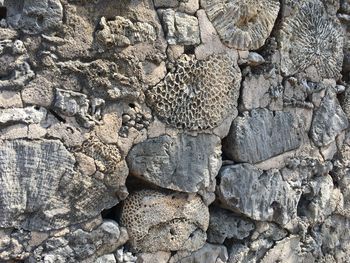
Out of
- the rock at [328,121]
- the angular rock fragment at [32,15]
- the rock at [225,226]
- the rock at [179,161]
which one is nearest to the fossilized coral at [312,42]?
the rock at [328,121]

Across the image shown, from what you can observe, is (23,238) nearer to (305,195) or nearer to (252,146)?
(252,146)

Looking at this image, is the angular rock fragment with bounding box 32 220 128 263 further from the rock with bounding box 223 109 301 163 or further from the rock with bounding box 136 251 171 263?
the rock with bounding box 223 109 301 163

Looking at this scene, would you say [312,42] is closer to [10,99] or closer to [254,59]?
[254,59]

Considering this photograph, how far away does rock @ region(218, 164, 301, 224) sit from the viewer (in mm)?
2238

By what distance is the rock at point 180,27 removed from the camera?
196cm

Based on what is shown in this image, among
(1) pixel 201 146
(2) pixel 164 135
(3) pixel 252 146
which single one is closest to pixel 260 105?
(3) pixel 252 146

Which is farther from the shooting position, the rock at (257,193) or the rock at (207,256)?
the rock at (257,193)

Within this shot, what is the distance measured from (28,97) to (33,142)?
0.50ft

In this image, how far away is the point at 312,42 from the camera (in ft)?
8.52

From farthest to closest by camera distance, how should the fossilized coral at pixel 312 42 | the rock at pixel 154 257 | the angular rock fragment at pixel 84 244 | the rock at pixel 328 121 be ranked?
1. the rock at pixel 328 121
2. the fossilized coral at pixel 312 42
3. the rock at pixel 154 257
4. the angular rock fragment at pixel 84 244

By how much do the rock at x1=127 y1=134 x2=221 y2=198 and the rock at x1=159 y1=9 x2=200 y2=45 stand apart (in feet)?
1.25

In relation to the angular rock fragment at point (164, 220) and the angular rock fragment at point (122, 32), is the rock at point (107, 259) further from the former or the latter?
the angular rock fragment at point (122, 32)

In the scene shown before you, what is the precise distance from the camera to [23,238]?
5.68 ft

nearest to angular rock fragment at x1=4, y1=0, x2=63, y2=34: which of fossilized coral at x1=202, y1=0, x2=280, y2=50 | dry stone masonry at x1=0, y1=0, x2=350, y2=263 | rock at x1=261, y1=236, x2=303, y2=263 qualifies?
dry stone masonry at x1=0, y1=0, x2=350, y2=263
